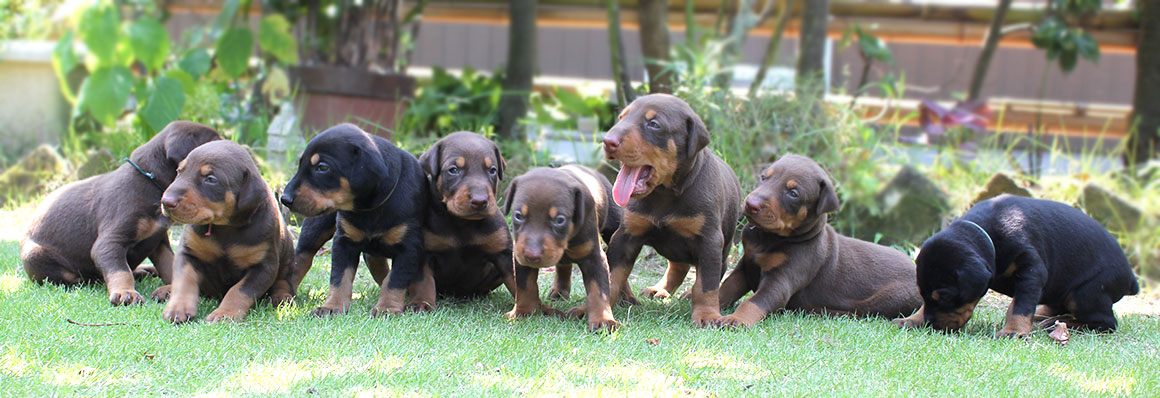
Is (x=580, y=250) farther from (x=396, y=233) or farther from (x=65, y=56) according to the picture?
(x=65, y=56)

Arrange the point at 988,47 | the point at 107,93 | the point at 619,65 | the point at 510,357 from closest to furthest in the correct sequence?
the point at 510,357 → the point at 619,65 → the point at 107,93 → the point at 988,47

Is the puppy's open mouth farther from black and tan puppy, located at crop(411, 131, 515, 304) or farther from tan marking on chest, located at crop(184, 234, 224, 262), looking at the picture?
tan marking on chest, located at crop(184, 234, 224, 262)

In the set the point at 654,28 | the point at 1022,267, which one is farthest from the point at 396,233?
the point at 654,28

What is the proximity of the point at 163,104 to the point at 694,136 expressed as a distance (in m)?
4.77

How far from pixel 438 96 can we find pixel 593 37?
482 cm

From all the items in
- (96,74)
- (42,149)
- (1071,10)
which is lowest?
(42,149)

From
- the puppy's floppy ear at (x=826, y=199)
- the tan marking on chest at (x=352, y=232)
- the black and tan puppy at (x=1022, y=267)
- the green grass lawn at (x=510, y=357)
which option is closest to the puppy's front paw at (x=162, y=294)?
the green grass lawn at (x=510, y=357)

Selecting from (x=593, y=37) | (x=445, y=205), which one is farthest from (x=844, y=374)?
(x=593, y=37)

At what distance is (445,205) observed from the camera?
4.57 meters

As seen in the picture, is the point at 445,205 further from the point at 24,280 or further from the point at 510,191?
the point at 24,280

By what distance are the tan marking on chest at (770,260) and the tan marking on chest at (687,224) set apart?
0.49 meters

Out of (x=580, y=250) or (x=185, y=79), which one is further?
(x=185, y=79)

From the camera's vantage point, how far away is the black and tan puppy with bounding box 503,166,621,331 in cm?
397

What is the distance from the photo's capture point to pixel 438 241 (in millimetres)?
4645
